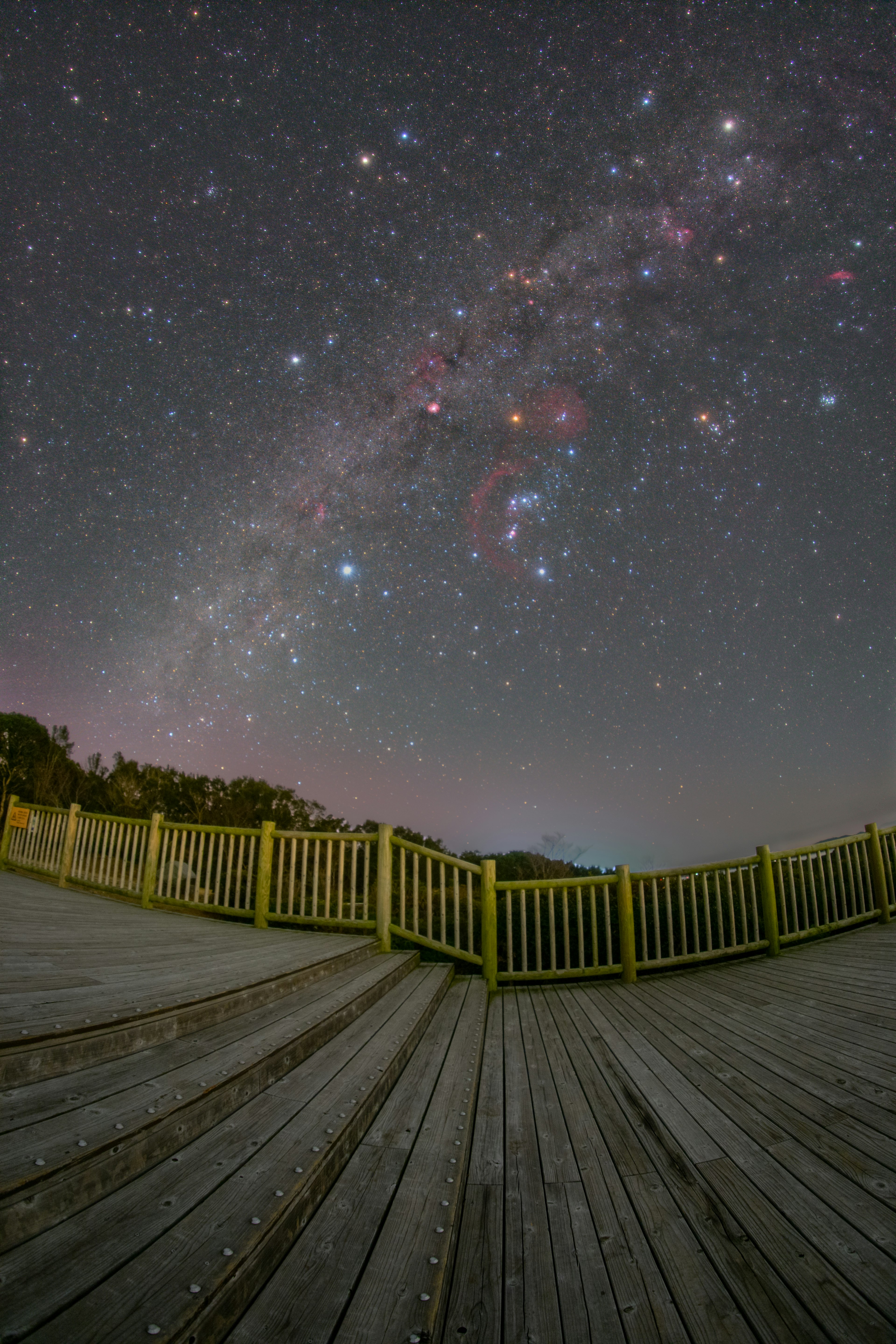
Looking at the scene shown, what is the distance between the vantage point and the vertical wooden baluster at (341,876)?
5.82m

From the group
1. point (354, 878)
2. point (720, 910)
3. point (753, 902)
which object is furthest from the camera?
point (753, 902)

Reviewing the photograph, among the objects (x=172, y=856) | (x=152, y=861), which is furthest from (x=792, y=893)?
(x=152, y=861)

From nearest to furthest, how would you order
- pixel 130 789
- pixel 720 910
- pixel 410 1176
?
pixel 410 1176 → pixel 720 910 → pixel 130 789

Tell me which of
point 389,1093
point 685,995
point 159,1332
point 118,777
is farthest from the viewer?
point 118,777

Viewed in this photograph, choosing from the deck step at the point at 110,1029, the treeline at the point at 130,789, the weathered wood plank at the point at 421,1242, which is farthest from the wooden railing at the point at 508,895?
the treeline at the point at 130,789

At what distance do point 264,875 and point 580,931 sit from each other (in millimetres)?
3855

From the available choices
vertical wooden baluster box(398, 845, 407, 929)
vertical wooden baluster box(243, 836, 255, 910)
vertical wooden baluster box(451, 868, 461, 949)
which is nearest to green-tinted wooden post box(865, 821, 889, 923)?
vertical wooden baluster box(451, 868, 461, 949)

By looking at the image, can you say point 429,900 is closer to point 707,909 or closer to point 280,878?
point 280,878

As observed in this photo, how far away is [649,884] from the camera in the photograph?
6414 mm

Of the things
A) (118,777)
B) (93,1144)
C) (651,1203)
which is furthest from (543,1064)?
(118,777)

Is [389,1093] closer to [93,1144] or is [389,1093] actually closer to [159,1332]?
[93,1144]

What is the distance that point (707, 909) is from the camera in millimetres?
5977

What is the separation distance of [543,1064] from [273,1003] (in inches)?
67.3

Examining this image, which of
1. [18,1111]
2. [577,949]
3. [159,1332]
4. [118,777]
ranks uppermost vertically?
[118,777]
